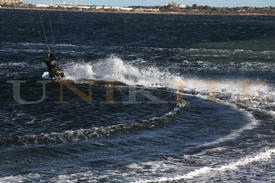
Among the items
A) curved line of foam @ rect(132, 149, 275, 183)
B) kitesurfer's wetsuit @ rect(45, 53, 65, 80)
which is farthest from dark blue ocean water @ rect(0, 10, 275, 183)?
kitesurfer's wetsuit @ rect(45, 53, 65, 80)

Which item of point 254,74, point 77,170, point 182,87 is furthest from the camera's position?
point 254,74

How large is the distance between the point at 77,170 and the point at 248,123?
691cm

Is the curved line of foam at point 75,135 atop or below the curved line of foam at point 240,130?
below

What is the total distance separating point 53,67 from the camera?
2230 centimetres

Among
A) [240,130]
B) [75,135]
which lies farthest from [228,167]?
[75,135]

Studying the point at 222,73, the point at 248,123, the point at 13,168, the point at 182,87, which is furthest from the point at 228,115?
the point at 222,73

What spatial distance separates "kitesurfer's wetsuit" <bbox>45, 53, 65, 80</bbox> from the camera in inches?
840

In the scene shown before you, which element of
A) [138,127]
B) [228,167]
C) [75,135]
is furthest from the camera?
[138,127]

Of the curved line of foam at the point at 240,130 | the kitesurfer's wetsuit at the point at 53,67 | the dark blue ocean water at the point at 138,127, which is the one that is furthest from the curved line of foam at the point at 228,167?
the kitesurfer's wetsuit at the point at 53,67

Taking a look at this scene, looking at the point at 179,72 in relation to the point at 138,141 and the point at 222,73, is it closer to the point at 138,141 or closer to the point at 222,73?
the point at 222,73

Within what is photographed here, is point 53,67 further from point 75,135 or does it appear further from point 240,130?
point 240,130

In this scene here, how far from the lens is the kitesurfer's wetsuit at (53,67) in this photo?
21.3 m

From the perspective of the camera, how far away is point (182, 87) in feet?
76.0

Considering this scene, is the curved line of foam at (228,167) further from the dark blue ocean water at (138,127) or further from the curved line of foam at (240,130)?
the curved line of foam at (240,130)
